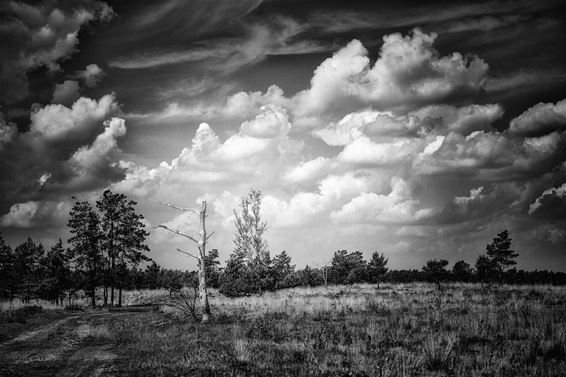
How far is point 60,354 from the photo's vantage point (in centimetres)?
1046

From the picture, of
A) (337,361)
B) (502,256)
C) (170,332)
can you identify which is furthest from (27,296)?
(502,256)

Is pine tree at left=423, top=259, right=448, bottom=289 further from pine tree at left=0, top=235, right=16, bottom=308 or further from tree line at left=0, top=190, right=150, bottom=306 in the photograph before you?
pine tree at left=0, top=235, right=16, bottom=308

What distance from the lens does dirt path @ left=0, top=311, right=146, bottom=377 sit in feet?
27.0

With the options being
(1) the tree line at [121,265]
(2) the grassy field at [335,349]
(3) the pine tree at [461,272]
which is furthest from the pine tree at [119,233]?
(3) the pine tree at [461,272]

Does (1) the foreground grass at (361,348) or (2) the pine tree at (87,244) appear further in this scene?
(2) the pine tree at (87,244)

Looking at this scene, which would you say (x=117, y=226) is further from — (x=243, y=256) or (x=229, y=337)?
(x=229, y=337)

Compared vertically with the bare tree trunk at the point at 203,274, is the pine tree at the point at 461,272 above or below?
below

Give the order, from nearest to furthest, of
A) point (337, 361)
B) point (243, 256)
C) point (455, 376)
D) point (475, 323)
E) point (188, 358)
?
point (455, 376) → point (337, 361) → point (188, 358) → point (475, 323) → point (243, 256)

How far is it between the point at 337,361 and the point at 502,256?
43.1m

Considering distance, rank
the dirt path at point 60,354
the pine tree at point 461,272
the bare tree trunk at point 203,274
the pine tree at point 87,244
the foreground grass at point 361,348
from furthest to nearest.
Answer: the pine tree at point 461,272
the pine tree at point 87,244
the bare tree trunk at point 203,274
the dirt path at point 60,354
the foreground grass at point 361,348

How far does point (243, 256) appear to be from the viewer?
45562 mm

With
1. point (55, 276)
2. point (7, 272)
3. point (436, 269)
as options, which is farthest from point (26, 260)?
point (436, 269)

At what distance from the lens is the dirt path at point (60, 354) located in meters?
8.23

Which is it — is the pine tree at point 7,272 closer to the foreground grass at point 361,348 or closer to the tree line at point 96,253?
the tree line at point 96,253
